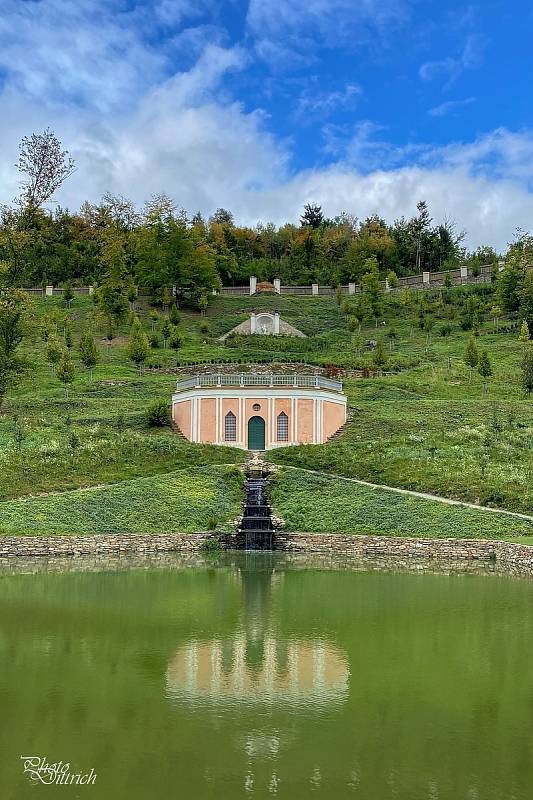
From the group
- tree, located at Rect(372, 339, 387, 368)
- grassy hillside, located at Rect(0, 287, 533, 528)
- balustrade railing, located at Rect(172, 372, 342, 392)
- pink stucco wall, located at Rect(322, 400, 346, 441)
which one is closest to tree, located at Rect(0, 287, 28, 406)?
grassy hillside, located at Rect(0, 287, 533, 528)

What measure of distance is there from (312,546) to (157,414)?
14.0 metres

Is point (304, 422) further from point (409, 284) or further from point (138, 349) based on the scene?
point (409, 284)

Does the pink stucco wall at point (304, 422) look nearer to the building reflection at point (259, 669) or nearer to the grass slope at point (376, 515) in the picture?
the grass slope at point (376, 515)

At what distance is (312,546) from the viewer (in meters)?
26.4

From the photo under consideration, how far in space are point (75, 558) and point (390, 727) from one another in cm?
1590

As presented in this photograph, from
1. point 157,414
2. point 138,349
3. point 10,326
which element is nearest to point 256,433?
point 157,414

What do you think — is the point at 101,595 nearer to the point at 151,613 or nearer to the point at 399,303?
the point at 151,613

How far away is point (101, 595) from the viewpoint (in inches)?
726

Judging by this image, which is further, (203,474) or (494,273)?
(494,273)

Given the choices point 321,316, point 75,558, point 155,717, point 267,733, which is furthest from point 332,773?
point 321,316

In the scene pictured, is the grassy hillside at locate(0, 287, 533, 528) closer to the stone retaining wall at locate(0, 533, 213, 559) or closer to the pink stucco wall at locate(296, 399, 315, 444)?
the pink stucco wall at locate(296, 399, 315, 444)

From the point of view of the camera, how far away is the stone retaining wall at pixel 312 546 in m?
24.3

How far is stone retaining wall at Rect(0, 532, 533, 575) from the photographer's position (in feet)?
79.8

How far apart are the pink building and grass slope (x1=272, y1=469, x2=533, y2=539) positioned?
6737 millimetres
